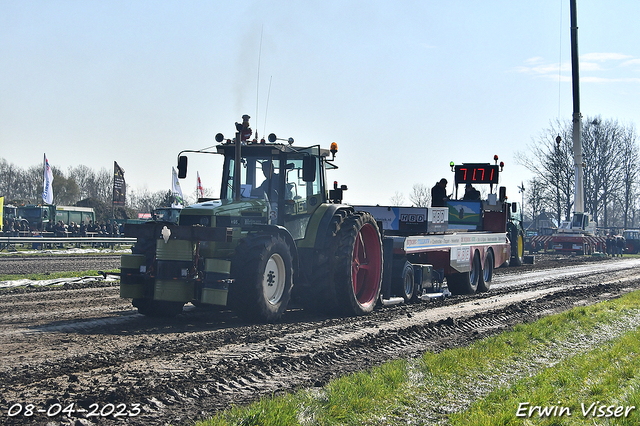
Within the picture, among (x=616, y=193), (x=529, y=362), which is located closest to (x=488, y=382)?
(x=529, y=362)

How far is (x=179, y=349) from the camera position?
7.28 metres

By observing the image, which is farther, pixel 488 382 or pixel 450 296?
pixel 450 296

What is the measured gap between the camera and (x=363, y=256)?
1168cm

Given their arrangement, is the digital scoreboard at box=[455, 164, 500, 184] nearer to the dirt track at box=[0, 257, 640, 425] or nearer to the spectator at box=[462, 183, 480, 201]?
the spectator at box=[462, 183, 480, 201]

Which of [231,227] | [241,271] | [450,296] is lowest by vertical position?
[450,296]

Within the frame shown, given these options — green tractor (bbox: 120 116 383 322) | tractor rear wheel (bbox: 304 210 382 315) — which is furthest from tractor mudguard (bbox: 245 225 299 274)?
tractor rear wheel (bbox: 304 210 382 315)

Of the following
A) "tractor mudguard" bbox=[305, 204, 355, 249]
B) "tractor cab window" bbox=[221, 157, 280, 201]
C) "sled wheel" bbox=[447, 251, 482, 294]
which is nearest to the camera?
"tractor cab window" bbox=[221, 157, 280, 201]

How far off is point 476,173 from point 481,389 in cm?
1597

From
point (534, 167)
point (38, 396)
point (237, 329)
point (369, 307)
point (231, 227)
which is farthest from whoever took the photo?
point (534, 167)

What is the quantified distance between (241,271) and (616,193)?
58977mm

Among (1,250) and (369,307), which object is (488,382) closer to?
(369,307)

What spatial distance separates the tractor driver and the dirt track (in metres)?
2.01

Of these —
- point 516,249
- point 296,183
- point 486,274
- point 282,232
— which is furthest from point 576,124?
point 282,232

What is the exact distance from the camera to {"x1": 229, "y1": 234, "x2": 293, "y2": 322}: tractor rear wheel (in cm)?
871
